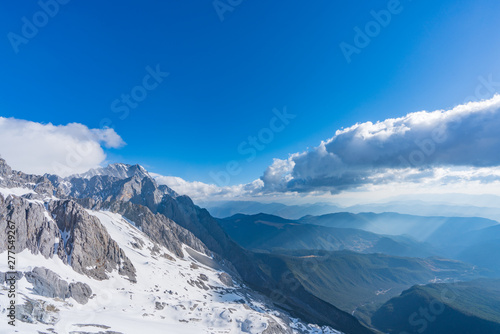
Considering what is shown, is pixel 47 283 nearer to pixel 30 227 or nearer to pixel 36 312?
pixel 36 312

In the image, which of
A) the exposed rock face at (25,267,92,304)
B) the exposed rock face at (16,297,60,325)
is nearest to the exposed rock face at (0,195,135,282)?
the exposed rock face at (25,267,92,304)

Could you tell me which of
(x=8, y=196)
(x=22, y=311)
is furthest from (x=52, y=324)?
(x=8, y=196)

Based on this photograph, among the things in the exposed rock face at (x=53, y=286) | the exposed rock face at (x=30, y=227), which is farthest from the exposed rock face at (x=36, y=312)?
the exposed rock face at (x=30, y=227)

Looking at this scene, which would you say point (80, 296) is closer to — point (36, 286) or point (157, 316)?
point (36, 286)

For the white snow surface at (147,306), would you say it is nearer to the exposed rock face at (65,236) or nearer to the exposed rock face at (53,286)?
the exposed rock face at (53,286)

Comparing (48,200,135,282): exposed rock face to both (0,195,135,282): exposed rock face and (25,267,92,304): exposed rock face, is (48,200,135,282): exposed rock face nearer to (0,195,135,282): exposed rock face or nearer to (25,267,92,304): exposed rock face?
(0,195,135,282): exposed rock face

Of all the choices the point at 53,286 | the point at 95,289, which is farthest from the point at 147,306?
the point at 53,286
